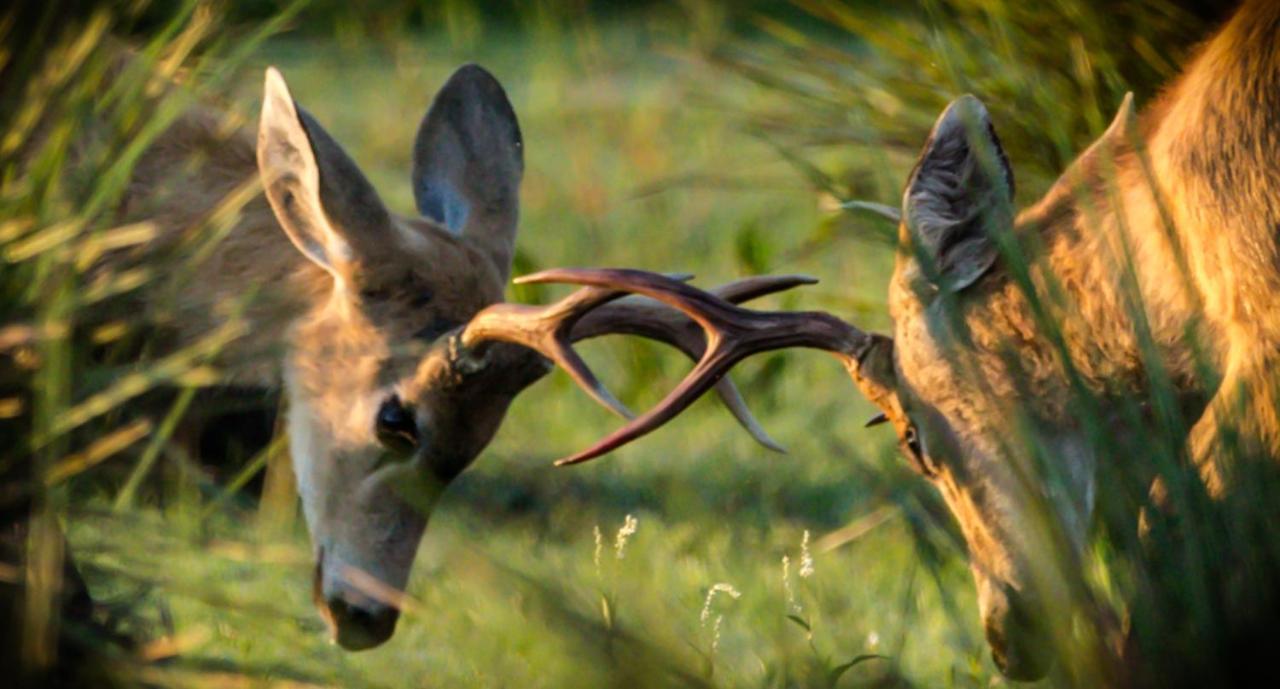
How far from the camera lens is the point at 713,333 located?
380cm

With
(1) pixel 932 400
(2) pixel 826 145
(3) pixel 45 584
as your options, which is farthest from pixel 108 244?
(2) pixel 826 145

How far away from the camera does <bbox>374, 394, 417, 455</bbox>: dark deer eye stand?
13.9ft

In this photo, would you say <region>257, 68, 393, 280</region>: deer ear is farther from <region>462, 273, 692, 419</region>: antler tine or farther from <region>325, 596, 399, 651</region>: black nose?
<region>325, 596, 399, 651</region>: black nose

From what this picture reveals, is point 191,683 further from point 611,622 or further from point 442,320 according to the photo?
point 442,320

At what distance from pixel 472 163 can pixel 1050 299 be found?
1758 mm

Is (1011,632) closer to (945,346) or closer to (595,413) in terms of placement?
(945,346)

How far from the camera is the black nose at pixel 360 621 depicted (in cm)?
402

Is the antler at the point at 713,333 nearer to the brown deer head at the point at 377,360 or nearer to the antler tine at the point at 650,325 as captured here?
the brown deer head at the point at 377,360

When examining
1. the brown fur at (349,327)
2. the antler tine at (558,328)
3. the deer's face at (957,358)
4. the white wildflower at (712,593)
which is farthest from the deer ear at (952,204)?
the brown fur at (349,327)

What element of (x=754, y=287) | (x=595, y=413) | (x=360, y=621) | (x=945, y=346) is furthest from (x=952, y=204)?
(x=595, y=413)

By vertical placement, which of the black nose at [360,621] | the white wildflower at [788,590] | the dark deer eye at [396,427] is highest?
the white wildflower at [788,590]

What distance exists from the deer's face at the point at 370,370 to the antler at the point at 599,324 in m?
0.15

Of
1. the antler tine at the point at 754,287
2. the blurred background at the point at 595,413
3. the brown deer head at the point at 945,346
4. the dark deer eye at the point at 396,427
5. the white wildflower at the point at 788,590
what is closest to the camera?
the blurred background at the point at 595,413

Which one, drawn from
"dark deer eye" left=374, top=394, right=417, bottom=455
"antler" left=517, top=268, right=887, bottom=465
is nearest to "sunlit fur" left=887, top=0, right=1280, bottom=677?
"antler" left=517, top=268, right=887, bottom=465
